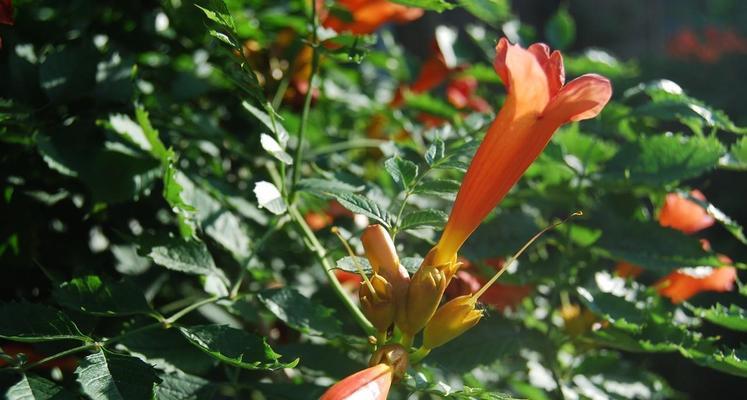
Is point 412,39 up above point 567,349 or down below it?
below

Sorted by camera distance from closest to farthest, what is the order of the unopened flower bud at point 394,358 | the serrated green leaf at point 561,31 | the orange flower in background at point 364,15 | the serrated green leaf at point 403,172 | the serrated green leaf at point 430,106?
the unopened flower bud at point 394,358
the serrated green leaf at point 403,172
the orange flower in background at point 364,15
the serrated green leaf at point 430,106
the serrated green leaf at point 561,31

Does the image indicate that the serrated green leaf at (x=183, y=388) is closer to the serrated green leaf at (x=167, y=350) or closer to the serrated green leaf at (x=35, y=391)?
the serrated green leaf at (x=167, y=350)

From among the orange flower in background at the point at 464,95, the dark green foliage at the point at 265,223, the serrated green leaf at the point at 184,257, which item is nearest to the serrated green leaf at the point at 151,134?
the dark green foliage at the point at 265,223

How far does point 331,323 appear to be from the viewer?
3.47 ft

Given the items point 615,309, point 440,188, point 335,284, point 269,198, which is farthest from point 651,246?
point 269,198

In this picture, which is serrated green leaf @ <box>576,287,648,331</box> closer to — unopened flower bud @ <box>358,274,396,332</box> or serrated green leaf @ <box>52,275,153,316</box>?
unopened flower bud @ <box>358,274,396,332</box>

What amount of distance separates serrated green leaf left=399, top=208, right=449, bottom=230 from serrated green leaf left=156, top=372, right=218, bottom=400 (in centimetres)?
35

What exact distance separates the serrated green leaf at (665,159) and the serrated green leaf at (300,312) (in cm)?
62

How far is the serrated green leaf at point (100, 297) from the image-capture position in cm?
96

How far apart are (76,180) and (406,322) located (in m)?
0.69

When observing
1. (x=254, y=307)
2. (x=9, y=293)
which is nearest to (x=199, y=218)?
(x=254, y=307)

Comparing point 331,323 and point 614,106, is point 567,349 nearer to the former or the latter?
point 614,106

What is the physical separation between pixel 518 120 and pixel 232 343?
0.45 meters

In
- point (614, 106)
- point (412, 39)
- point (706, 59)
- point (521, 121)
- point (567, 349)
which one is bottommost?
point (706, 59)
